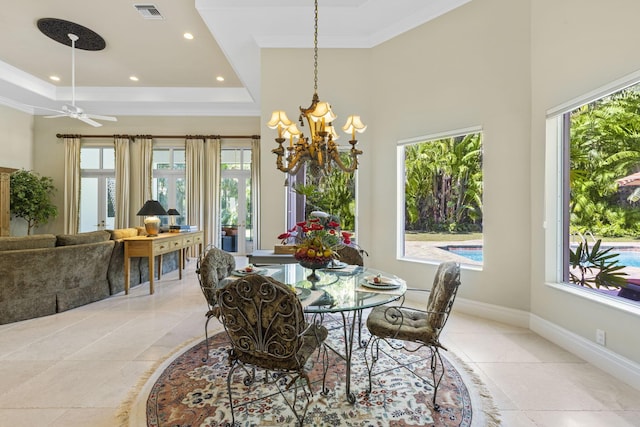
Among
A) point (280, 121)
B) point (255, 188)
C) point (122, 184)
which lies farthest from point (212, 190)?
point (280, 121)

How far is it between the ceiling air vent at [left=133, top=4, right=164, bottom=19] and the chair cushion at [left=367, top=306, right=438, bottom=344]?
15.9ft

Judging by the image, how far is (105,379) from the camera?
89.6 inches

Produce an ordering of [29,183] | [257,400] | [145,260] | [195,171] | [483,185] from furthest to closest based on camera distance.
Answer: [195,171] < [29,183] < [145,260] < [483,185] < [257,400]

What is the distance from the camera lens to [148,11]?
4.22 m

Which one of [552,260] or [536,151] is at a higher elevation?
[536,151]

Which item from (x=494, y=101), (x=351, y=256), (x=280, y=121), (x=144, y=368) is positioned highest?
(x=494, y=101)

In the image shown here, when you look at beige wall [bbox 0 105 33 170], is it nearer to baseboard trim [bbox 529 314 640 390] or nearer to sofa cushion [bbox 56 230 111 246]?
sofa cushion [bbox 56 230 111 246]

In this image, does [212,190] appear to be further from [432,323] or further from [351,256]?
[432,323]

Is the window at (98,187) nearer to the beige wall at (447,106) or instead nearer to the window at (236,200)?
the window at (236,200)

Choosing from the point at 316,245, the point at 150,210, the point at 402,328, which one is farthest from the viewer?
the point at 150,210

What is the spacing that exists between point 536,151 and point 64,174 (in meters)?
9.66

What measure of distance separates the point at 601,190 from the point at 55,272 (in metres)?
5.80

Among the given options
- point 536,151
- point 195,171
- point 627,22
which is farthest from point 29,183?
point 627,22

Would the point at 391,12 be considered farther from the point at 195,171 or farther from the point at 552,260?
the point at 195,171
